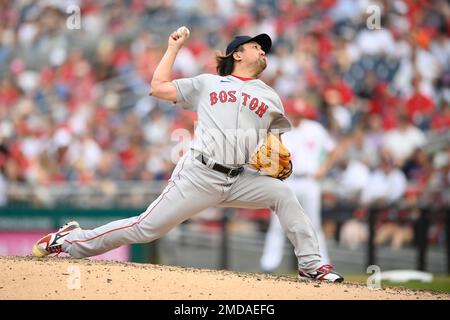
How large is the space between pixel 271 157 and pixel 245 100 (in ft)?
1.43

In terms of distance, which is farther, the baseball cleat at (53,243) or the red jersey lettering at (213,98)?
the baseball cleat at (53,243)

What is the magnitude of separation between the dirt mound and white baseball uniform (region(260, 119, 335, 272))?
401 centimetres

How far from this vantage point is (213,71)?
542 inches

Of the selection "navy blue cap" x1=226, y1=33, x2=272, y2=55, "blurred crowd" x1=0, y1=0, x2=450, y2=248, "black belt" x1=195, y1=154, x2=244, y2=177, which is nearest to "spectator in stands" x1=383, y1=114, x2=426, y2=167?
"blurred crowd" x1=0, y1=0, x2=450, y2=248

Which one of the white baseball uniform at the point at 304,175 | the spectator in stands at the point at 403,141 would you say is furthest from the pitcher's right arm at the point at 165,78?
the spectator in stands at the point at 403,141

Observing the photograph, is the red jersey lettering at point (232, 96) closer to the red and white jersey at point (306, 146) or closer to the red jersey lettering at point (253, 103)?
the red jersey lettering at point (253, 103)

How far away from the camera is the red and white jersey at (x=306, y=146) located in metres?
10.6

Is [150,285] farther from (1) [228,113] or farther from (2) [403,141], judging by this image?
(2) [403,141]

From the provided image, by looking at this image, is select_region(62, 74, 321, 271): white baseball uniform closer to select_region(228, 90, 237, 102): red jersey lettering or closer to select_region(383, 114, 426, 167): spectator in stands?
select_region(228, 90, 237, 102): red jersey lettering

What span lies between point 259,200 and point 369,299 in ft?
3.47

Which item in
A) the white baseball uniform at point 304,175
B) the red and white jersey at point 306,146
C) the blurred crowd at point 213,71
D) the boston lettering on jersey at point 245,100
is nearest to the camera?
the boston lettering on jersey at point 245,100

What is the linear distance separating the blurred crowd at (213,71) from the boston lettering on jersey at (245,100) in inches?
206
